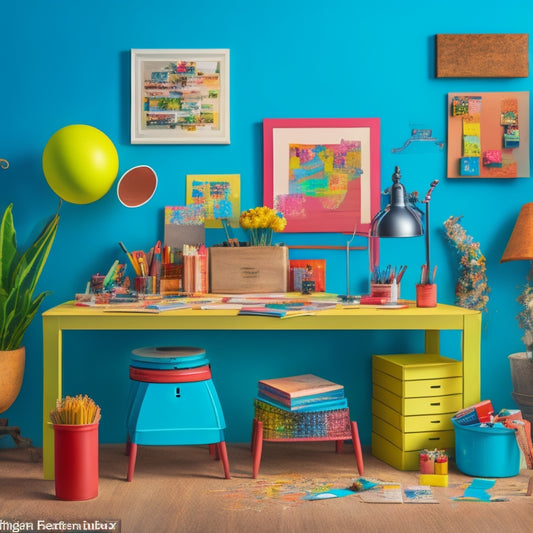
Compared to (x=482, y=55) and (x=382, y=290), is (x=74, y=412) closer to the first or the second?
(x=382, y=290)

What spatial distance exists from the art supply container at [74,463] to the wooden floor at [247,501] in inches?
1.8

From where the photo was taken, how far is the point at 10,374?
3.38 metres

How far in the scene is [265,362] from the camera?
12.5 ft

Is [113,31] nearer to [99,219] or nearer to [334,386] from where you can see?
[99,219]

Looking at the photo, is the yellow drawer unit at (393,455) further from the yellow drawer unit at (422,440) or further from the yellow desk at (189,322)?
the yellow desk at (189,322)

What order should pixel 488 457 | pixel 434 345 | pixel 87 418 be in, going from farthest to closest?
pixel 434 345, pixel 488 457, pixel 87 418

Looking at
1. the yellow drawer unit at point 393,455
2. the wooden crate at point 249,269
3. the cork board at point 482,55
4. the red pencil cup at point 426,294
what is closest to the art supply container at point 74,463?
the wooden crate at point 249,269

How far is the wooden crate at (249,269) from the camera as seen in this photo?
3578mm

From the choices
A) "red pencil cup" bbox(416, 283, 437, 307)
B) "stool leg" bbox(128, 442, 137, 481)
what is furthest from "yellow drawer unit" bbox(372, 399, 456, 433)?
"stool leg" bbox(128, 442, 137, 481)

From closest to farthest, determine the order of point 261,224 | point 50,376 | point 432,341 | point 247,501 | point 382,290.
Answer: point 247,501, point 50,376, point 382,290, point 261,224, point 432,341

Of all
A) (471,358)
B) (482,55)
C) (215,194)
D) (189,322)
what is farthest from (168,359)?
(482,55)

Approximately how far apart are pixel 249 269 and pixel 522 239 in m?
1.36

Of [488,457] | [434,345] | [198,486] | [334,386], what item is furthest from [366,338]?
[198,486]

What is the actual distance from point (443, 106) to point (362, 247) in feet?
2.75
